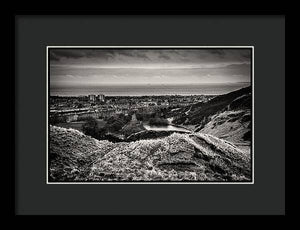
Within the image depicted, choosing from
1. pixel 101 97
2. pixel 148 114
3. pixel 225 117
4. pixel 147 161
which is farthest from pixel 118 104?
pixel 225 117

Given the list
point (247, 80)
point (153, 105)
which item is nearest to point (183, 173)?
point (153, 105)

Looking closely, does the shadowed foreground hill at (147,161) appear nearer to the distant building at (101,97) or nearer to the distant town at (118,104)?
the distant town at (118,104)

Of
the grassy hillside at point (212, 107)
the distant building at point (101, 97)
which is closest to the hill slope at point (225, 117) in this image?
the grassy hillside at point (212, 107)

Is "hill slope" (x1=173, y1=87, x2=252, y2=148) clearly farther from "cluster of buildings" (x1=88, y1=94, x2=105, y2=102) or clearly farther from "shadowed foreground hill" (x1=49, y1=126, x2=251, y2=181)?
"cluster of buildings" (x1=88, y1=94, x2=105, y2=102)

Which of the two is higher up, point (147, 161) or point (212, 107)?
point (212, 107)

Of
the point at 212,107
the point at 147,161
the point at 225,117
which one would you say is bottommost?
the point at 147,161

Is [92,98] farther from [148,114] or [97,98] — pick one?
[148,114]

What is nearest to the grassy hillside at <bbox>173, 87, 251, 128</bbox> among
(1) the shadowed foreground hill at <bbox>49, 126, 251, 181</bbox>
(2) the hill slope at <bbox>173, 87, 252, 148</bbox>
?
(2) the hill slope at <bbox>173, 87, 252, 148</bbox>
